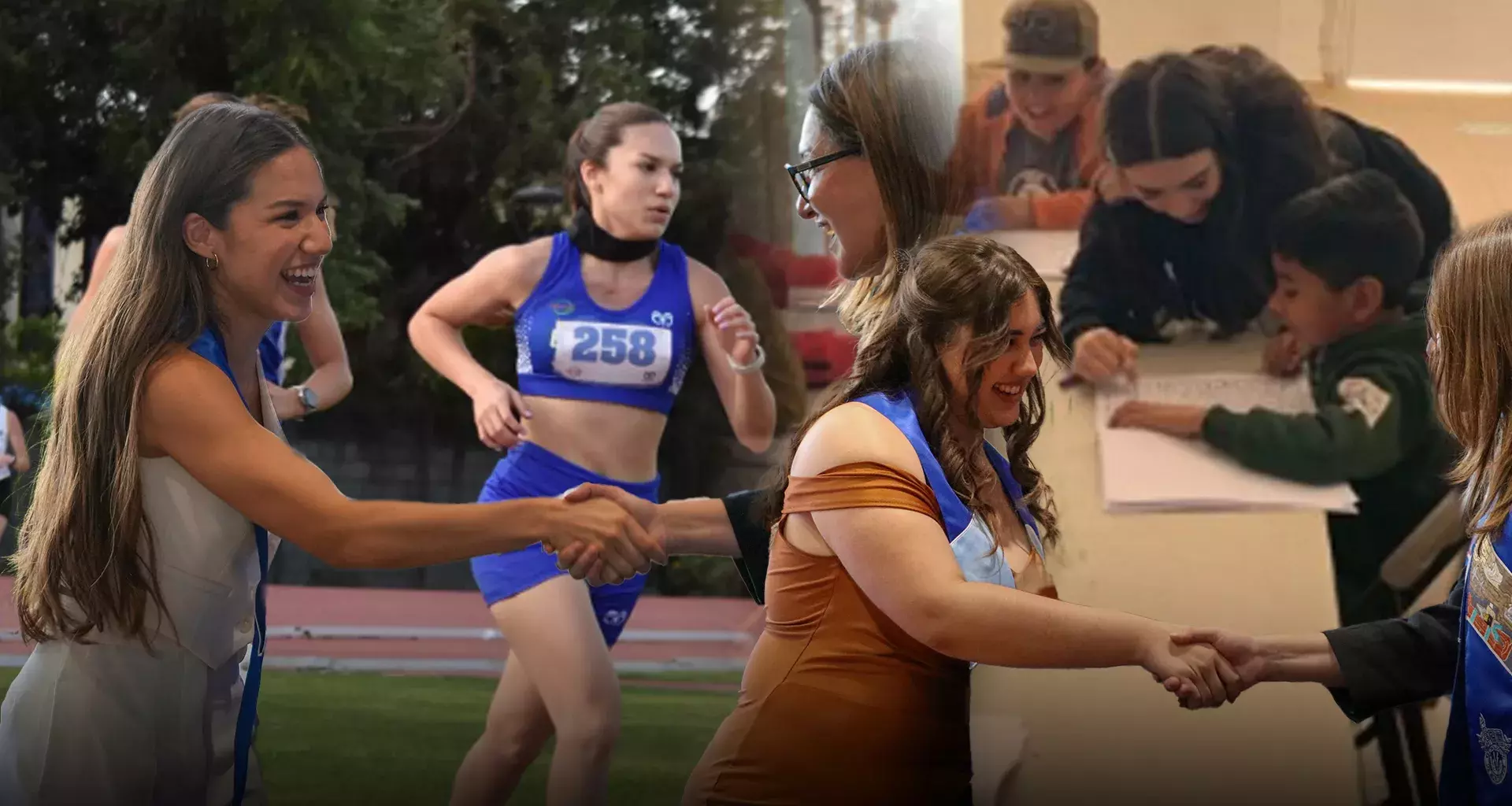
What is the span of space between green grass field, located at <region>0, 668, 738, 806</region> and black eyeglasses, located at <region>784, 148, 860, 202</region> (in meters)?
1.18

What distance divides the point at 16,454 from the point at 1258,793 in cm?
248

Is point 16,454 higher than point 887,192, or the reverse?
point 887,192

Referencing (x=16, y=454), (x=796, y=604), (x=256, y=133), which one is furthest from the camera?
(x=16, y=454)

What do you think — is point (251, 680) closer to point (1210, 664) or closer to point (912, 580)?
point (912, 580)

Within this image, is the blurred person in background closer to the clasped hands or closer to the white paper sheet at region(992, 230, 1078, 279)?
the white paper sheet at region(992, 230, 1078, 279)

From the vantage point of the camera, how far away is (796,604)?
4.76 feet

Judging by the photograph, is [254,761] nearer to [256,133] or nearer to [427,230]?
[256,133]

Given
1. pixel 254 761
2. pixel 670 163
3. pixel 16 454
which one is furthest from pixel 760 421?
pixel 16 454

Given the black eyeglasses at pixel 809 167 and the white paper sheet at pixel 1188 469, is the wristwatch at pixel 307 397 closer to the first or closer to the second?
the black eyeglasses at pixel 809 167

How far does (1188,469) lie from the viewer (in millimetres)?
2900

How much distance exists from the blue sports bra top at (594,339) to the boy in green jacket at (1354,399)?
3.15 feet

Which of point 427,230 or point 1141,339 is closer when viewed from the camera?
point 427,230

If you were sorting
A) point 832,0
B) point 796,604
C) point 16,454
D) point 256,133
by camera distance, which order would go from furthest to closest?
point 832,0 < point 16,454 < point 256,133 < point 796,604

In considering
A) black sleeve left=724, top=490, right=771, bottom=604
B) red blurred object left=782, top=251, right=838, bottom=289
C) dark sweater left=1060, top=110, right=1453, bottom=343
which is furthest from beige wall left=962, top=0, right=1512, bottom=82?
black sleeve left=724, top=490, right=771, bottom=604
